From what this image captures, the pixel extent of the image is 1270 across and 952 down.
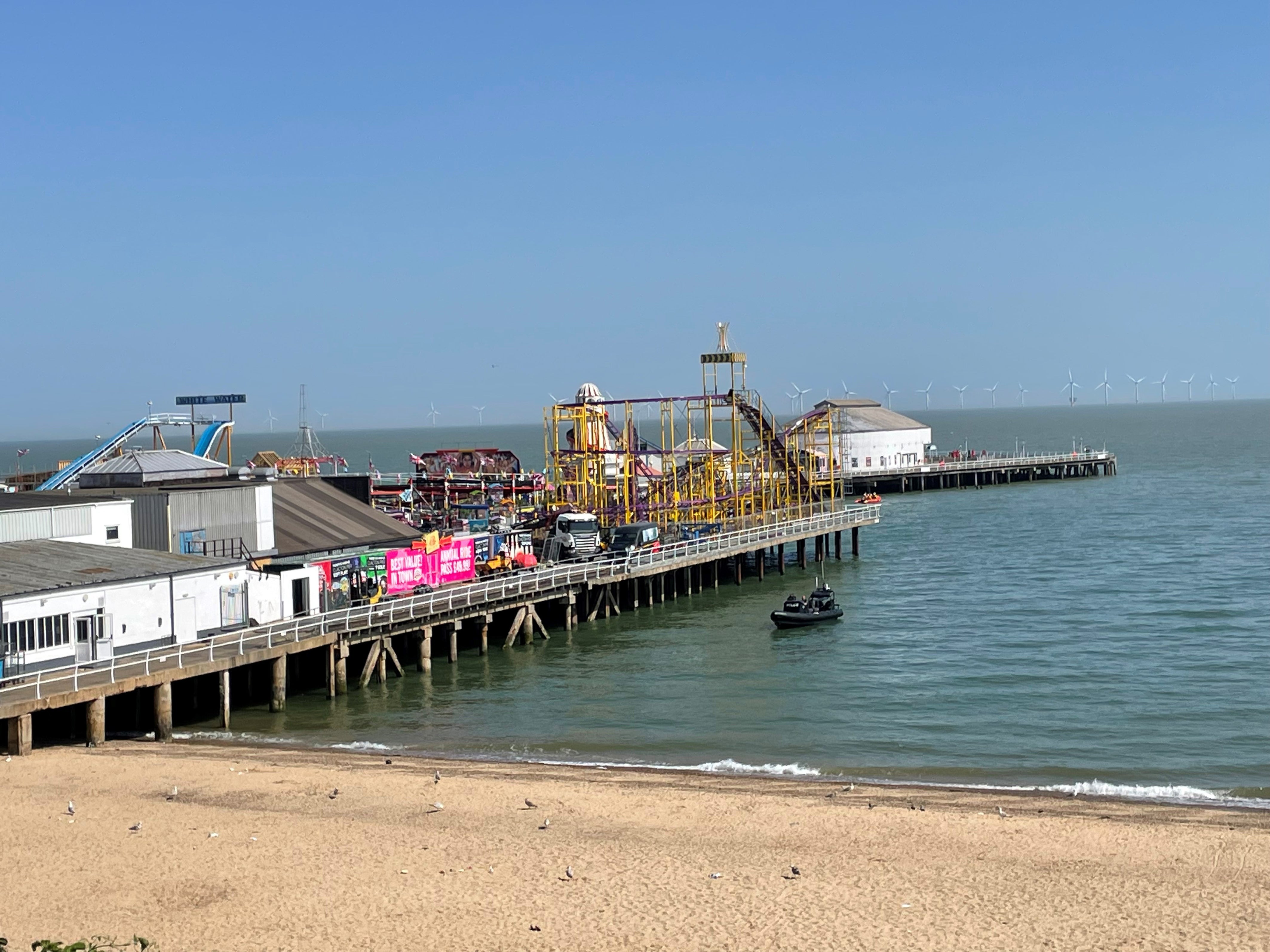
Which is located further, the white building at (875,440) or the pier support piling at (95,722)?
the white building at (875,440)

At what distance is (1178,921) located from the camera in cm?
2209

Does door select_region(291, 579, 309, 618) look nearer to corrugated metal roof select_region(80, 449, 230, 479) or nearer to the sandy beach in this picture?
the sandy beach

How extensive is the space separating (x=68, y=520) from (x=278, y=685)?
31.0 feet

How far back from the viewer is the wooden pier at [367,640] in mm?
33438

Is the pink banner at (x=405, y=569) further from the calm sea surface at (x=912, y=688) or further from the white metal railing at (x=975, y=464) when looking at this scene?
the white metal railing at (x=975, y=464)

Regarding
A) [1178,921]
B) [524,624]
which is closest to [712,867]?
[1178,921]

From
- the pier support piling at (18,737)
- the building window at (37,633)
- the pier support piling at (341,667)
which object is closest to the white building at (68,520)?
the building window at (37,633)

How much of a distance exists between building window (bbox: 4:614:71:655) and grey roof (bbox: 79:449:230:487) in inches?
804

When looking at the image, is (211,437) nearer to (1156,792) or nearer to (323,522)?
(323,522)

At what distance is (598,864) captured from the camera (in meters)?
24.9

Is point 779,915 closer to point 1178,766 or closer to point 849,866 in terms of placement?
point 849,866

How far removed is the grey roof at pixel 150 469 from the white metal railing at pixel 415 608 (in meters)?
15.1

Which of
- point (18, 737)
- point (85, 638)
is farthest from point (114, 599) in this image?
point (18, 737)

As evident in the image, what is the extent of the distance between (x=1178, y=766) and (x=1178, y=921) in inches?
424
